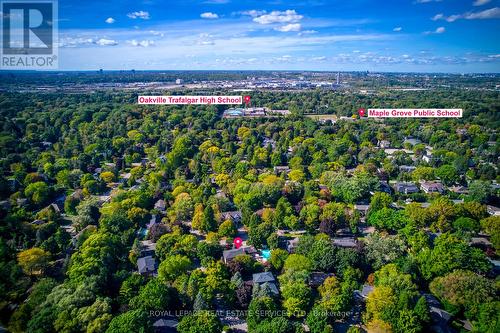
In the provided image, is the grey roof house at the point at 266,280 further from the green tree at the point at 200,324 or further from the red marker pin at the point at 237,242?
the red marker pin at the point at 237,242

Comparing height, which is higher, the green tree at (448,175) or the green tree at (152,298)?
the green tree at (448,175)

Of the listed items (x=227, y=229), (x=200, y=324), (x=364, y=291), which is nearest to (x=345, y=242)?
(x=364, y=291)

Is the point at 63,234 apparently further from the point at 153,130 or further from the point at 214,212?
the point at 153,130

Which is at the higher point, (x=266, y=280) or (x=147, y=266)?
(x=266, y=280)

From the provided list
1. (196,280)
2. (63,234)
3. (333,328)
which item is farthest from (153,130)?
(333,328)

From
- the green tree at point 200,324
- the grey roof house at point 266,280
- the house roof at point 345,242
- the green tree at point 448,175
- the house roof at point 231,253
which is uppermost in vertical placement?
the green tree at point 448,175

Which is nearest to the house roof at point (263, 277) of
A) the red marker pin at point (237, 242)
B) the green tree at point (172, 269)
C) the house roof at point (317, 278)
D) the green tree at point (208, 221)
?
the house roof at point (317, 278)

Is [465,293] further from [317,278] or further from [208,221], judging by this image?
[208,221]

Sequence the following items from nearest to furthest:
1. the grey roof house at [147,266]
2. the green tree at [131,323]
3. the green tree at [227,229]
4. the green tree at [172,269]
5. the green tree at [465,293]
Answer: the green tree at [131,323]
the green tree at [465,293]
the green tree at [172,269]
the grey roof house at [147,266]
the green tree at [227,229]
